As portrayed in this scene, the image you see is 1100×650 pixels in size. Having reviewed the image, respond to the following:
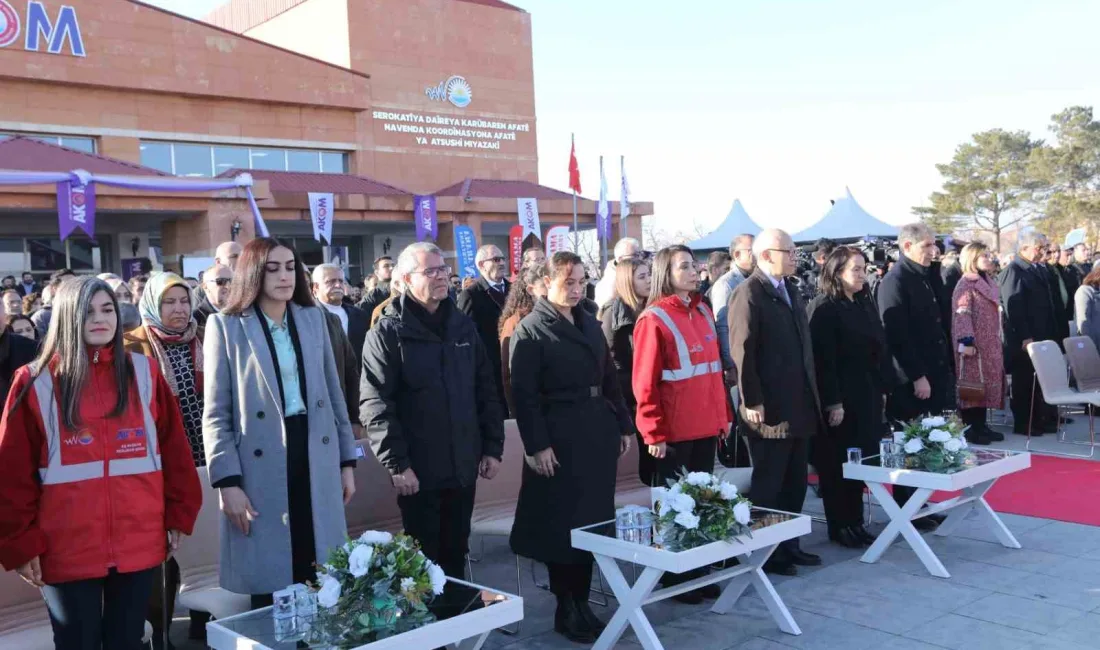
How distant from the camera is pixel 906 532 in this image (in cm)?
534

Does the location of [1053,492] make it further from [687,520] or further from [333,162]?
[333,162]

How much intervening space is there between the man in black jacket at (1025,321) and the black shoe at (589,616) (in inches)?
260

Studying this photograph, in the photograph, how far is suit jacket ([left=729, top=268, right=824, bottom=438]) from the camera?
522cm

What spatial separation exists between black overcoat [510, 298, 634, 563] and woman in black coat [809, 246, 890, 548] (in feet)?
6.11

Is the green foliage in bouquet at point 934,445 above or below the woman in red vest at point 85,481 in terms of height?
below

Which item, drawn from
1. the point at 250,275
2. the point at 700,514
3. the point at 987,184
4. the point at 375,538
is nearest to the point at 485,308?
the point at 700,514

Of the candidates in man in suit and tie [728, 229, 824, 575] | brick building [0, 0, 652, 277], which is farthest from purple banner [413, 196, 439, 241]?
man in suit and tie [728, 229, 824, 575]

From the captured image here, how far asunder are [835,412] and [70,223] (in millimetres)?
15259

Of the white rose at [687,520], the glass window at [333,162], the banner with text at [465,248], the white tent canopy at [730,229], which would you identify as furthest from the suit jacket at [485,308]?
the glass window at [333,162]

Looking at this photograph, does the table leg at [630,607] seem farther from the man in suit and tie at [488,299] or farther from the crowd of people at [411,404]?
the man in suit and tie at [488,299]

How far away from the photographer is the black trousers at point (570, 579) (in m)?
4.51

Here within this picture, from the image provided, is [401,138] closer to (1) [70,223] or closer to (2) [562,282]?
(1) [70,223]

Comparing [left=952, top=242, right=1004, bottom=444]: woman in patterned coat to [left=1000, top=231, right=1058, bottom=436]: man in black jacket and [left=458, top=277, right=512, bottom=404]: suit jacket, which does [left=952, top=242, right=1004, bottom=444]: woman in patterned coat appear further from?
[left=458, top=277, right=512, bottom=404]: suit jacket

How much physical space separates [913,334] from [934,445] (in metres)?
1.47
